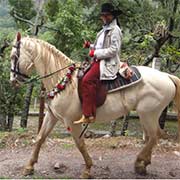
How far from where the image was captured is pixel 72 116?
4.43m

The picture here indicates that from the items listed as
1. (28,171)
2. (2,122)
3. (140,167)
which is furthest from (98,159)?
(2,122)

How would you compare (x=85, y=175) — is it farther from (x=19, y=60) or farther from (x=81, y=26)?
(x=81, y=26)

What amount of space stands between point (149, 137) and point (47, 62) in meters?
1.56

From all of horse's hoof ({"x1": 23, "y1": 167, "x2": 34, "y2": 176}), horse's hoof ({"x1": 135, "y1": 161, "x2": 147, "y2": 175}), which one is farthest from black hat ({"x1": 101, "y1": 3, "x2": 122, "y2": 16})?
horse's hoof ({"x1": 23, "y1": 167, "x2": 34, "y2": 176})

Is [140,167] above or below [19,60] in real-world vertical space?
below

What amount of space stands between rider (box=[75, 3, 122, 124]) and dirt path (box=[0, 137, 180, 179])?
94 cm

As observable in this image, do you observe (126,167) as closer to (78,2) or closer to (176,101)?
(176,101)

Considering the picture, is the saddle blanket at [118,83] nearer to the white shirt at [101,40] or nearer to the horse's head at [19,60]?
the white shirt at [101,40]

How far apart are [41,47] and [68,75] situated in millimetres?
463

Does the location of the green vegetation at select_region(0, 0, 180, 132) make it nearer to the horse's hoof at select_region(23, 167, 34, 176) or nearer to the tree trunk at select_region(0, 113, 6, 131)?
the tree trunk at select_region(0, 113, 6, 131)

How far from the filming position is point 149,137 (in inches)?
186

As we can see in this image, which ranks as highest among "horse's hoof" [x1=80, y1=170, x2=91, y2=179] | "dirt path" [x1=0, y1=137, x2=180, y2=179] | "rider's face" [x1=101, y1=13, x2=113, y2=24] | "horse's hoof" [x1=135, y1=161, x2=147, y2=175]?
"rider's face" [x1=101, y1=13, x2=113, y2=24]

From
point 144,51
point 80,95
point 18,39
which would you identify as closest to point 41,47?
point 18,39

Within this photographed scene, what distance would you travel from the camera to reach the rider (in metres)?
4.29
